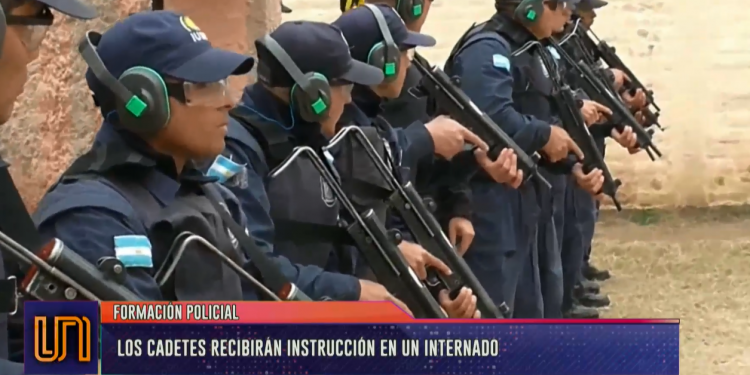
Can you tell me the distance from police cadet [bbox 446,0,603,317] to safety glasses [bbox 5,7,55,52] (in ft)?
4.99

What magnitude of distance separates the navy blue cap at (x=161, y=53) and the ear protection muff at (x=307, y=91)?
30cm

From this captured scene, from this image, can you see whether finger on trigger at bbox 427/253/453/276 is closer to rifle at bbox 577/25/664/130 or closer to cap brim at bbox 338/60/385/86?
cap brim at bbox 338/60/385/86

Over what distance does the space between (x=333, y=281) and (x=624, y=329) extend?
0.42 m

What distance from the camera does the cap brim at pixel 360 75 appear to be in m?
1.75

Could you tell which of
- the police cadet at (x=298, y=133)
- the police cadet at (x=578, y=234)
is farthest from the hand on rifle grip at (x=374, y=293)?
the police cadet at (x=578, y=234)

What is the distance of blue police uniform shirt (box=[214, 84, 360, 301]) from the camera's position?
155 centimetres

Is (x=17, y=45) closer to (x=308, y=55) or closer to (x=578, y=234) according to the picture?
(x=308, y=55)

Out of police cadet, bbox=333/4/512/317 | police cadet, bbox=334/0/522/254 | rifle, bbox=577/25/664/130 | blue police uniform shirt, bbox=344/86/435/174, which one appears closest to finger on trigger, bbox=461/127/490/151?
police cadet, bbox=334/0/522/254

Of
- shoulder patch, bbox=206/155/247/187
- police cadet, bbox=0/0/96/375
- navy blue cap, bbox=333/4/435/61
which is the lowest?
navy blue cap, bbox=333/4/435/61

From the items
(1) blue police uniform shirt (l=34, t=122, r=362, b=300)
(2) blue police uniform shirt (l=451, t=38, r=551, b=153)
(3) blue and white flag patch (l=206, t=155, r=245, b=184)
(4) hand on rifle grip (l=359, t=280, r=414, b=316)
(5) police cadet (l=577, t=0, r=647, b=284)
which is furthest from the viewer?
(5) police cadet (l=577, t=0, r=647, b=284)

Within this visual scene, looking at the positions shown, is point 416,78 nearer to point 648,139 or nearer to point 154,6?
point 154,6

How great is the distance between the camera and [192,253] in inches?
49.6

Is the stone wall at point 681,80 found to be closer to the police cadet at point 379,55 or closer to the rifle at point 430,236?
the police cadet at point 379,55

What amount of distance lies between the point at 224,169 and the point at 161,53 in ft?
0.80
